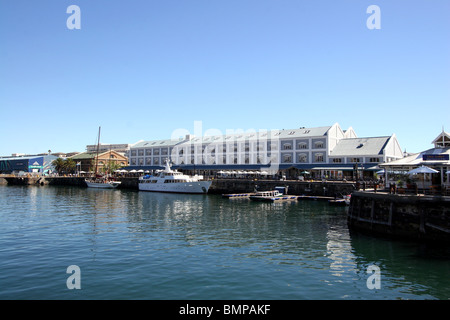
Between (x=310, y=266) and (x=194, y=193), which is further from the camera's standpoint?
(x=194, y=193)

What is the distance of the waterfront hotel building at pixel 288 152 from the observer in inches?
2928

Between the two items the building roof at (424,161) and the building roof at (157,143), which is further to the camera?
the building roof at (157,143)

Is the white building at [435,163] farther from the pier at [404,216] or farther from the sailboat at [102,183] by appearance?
the sailboat at [102,183]

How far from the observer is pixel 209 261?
2044 centimetres

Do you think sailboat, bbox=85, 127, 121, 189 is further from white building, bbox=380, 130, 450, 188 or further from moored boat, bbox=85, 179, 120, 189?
white building, bbox=380, 130, 450, 188

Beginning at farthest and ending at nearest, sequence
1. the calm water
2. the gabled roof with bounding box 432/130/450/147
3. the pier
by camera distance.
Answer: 1. the gabled roof with bounding box 432/130/450/147
2. the pier
3. the calm water

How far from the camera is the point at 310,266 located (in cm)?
1975

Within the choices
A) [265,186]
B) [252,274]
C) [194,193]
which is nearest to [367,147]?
[265,186]

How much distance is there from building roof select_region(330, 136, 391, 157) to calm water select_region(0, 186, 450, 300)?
149 feet

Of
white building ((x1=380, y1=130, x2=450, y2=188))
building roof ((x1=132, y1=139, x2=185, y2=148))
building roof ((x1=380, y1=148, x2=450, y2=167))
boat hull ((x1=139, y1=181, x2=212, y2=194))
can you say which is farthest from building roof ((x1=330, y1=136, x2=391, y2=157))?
building roof ((x1=132, y1=139, x2=185, y2=148))

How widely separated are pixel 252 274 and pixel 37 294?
34.5 feet

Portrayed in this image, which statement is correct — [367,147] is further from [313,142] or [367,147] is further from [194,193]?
[194,193]

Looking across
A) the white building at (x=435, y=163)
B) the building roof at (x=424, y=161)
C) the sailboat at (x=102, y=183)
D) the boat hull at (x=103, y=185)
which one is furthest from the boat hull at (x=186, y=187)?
the building roof at (x=424, y=161)

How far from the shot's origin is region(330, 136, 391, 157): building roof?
240 feet
